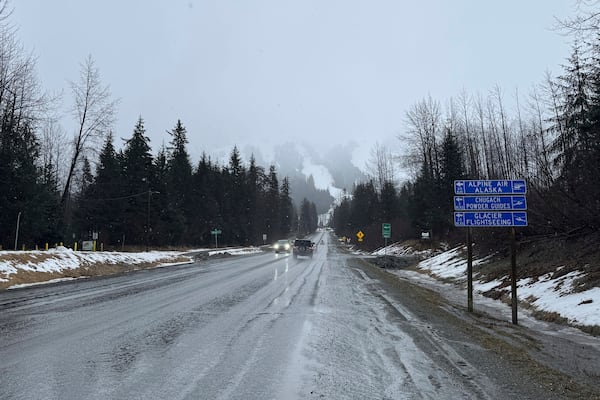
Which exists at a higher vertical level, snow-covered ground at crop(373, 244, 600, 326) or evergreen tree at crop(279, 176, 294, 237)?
evergreen tree at crop(279, 176, 294, 237)

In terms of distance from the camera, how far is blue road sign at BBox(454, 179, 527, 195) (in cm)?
1148

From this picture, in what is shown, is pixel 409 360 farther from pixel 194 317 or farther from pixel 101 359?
pixel 194 317

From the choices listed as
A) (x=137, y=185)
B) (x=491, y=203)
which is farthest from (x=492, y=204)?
(x=137, y=185)

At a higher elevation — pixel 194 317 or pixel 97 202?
pixel 97 202

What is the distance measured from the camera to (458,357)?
6145 millimetres

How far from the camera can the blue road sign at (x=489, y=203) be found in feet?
37.4

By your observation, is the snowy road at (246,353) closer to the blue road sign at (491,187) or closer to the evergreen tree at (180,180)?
the blue road sign at (491,187)

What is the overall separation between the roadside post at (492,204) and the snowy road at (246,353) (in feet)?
9.04

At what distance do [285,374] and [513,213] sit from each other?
8833 mm

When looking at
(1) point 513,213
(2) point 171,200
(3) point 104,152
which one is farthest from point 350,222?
(1) point 513,213

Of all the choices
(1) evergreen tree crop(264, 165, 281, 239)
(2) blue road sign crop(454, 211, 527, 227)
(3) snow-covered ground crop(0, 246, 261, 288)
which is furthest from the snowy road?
(1) evergreen tree crop(264, 165, 281, 239)

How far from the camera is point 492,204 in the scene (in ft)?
38.3

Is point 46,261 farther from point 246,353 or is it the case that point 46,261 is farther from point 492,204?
point 492,204

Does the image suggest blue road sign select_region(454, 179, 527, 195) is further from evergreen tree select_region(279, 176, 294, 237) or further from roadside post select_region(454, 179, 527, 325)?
evergreen tree select_region(279, 176, 294, 237)
